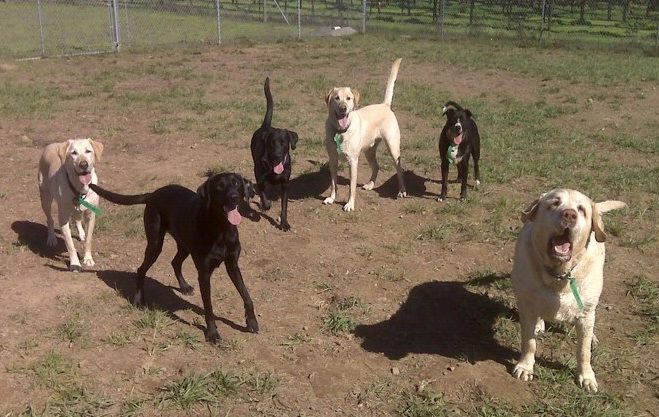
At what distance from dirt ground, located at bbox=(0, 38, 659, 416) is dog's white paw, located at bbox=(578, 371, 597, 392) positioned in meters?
0.12

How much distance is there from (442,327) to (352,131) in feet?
9.06

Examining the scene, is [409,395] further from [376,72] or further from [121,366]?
[376,72]

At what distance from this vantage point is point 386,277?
4969 mm

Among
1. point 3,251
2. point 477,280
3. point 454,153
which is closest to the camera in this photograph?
point 477,280

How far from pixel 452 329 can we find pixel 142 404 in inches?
83.9

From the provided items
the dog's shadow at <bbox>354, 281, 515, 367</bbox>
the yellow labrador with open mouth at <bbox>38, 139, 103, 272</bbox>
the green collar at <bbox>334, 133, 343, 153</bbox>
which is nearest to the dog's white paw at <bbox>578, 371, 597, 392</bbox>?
the dog's shadow at <bbox>354, 281, 515, 367</bbox>

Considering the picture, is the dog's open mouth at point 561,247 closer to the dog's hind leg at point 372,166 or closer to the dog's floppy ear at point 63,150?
the dog's floppy ear at point 63,150

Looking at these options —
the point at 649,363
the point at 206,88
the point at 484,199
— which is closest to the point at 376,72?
the point at 206,88

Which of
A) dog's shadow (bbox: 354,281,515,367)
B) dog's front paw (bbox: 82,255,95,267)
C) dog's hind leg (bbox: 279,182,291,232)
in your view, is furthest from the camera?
dog's hind leg (bbox: 279,182,291,232)

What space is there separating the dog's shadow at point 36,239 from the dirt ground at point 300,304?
0.9 inches

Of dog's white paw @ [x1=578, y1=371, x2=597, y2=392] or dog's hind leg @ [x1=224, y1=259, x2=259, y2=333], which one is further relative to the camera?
dog's hind leg @ [x1=224, y1=259, x2=259, y2=333]

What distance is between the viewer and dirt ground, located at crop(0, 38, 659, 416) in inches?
140

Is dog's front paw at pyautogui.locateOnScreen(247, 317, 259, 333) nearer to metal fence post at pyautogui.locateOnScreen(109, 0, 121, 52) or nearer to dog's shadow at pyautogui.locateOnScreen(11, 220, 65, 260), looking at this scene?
dog's shadow at pyautogui.locateOnScreen(11, 220, 65, 260)

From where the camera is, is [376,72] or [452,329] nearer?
[452,329]
